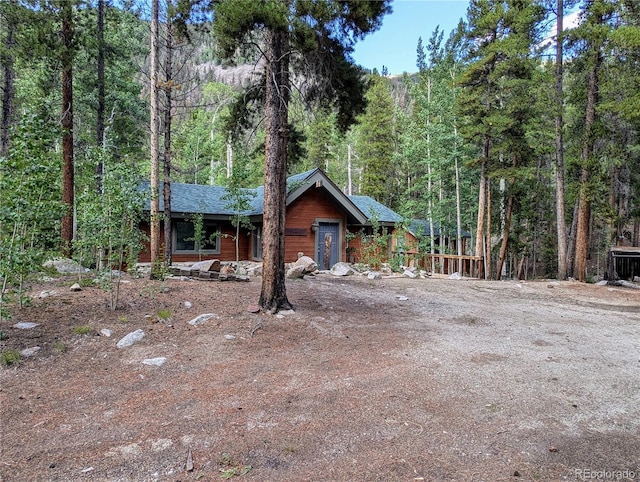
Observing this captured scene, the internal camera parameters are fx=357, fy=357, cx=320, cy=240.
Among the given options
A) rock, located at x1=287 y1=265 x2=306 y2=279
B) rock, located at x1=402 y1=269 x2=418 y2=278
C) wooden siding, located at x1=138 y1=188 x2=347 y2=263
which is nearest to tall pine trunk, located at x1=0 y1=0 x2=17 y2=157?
wooden siding, located at x1=138 y1=188 x2=347 y2=263

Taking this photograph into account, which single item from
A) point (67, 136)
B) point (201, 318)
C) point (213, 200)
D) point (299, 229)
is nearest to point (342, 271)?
point (299, 229)

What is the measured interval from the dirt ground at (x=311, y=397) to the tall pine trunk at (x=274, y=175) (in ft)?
2.20

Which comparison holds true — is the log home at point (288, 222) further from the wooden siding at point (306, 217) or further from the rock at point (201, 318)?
the rock at point (201, 318)

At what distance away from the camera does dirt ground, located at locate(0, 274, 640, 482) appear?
92.6 inches

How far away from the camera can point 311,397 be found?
3.31 m

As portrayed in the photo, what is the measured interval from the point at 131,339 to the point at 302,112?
5.19 metres

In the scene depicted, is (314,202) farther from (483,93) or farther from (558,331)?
(558,331)

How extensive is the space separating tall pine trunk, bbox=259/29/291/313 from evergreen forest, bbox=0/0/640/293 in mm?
182

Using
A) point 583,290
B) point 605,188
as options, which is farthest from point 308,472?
point 605,188

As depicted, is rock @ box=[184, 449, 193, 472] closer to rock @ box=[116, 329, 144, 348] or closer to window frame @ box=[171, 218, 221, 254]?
rock @ box=[116, 329, 144, 348]

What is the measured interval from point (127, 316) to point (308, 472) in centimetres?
448

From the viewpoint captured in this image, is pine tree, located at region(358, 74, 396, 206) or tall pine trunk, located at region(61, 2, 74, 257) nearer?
tall pine trunk, located at region(61, 2, 74, 257)

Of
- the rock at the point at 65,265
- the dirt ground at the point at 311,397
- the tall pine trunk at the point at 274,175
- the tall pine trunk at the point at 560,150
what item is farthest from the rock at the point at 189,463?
the tall pine trunk at the point at 560,150

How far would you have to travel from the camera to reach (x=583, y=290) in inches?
432
